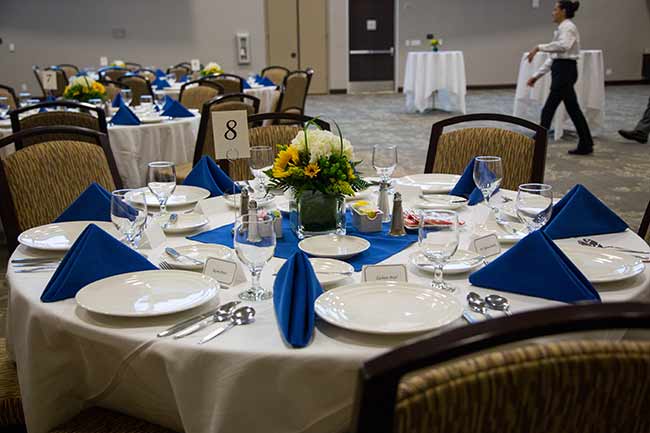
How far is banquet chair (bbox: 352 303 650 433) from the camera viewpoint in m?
0.70

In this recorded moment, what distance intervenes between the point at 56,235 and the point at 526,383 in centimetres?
144

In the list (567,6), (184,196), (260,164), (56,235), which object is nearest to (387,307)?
(260,164)

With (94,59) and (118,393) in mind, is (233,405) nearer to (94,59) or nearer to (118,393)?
(118,393)

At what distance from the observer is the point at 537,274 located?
1.36m

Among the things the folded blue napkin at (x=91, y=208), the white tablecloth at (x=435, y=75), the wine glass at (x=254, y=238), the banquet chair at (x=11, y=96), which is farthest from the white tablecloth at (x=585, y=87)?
the wine glass at (x=254, y=238)

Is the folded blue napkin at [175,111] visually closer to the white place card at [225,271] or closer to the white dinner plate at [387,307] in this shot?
the white place card at [225,271]

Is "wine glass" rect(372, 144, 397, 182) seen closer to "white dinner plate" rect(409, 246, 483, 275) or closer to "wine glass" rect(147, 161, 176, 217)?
"white dinner plate" rect(409, 246, 483, 275)

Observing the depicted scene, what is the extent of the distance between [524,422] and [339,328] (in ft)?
1.68

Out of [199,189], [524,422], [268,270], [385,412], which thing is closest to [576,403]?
[524,422]

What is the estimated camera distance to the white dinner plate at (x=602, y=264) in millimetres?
1426

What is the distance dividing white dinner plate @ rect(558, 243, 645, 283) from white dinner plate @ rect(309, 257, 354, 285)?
0.53m

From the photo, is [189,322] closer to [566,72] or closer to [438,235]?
[438,235]

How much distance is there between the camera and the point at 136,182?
13.7ft

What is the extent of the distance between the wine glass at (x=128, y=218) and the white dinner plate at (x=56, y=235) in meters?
0.07
